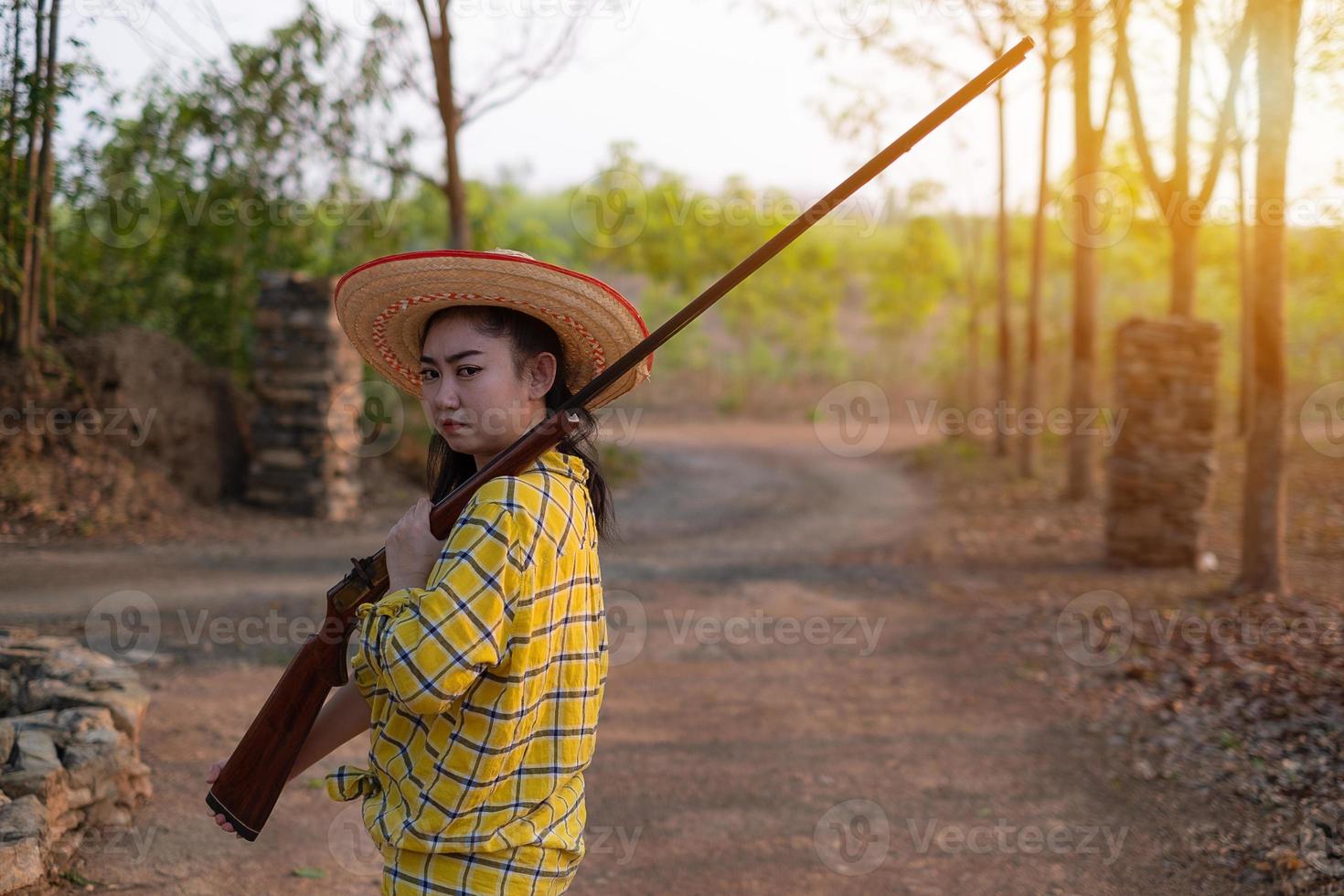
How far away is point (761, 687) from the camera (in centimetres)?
650

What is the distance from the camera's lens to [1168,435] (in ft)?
30.5

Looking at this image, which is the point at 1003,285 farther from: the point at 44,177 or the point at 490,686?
the point at 490,686

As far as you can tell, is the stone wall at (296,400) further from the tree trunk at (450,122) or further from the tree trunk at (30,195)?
the tree trunk at (30,195)

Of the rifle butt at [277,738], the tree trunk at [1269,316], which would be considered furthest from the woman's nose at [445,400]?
the tree trunk at [1269,316]

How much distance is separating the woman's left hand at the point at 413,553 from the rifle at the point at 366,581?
0.06 ft

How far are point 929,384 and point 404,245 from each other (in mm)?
29639

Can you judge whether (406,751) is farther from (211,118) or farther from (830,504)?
(830,504)

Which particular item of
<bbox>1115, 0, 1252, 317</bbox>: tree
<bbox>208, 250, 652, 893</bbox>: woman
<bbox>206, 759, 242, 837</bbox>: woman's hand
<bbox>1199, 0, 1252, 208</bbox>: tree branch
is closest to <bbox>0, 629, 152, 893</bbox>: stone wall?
<bbox>206, 759, 242, 837</bbox>: woman's hand

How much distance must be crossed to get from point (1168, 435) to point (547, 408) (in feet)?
27.9

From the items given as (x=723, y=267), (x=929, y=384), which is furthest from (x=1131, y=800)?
(x=929, y=384)

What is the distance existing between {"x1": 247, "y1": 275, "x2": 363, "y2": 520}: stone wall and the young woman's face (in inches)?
355

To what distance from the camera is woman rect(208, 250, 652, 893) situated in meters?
1.76

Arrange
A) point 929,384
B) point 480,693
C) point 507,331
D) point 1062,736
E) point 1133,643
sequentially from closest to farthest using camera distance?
point 480,693 → point 507,331 → point 1062,736 → point 1133,643 → point 929,384

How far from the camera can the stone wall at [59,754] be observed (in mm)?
3244
